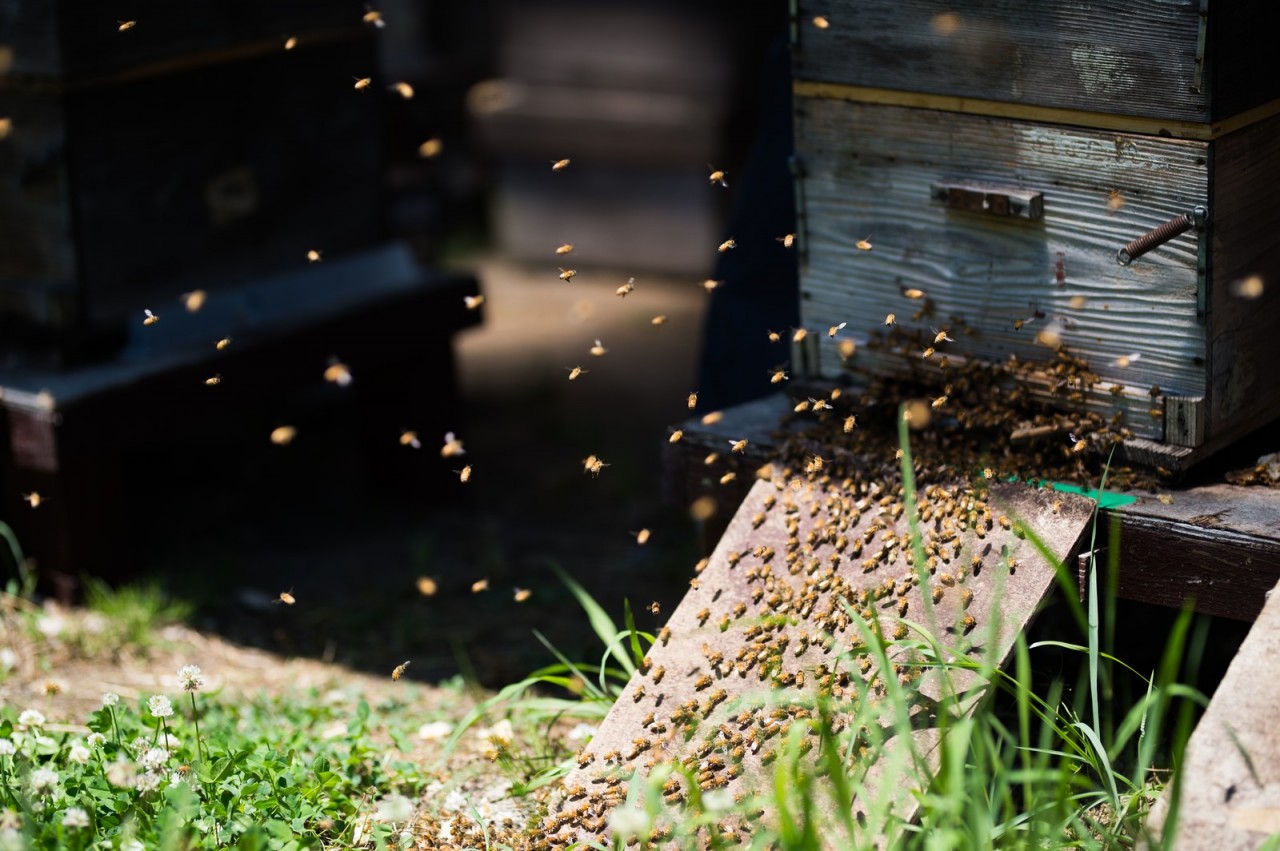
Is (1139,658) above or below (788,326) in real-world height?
below

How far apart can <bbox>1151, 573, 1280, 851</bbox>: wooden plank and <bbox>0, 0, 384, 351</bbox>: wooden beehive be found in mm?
2937

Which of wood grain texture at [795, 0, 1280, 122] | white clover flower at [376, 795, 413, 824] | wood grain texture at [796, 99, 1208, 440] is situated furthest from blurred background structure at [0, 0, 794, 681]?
white clover flower at [376, 795, 413, 824]

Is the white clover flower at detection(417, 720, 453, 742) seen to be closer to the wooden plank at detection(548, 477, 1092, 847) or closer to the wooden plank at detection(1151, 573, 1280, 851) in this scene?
the wooden plank at detection(548, 477, 1092, 847)

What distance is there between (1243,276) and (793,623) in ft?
3.28

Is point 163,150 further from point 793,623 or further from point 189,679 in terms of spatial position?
point 793,623

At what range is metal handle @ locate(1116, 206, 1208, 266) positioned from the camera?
8.22 ft

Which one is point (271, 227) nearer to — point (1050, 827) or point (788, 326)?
point (788, 326)

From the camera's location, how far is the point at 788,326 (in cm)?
357

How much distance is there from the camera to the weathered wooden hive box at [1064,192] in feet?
8.24

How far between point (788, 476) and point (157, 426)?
188 cm

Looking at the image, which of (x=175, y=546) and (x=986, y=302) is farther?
(x=175, y=546)

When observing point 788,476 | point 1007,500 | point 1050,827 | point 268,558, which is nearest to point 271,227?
point 268,558

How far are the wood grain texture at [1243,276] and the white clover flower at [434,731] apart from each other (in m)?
1.59

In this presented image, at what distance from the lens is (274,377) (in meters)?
4.21
